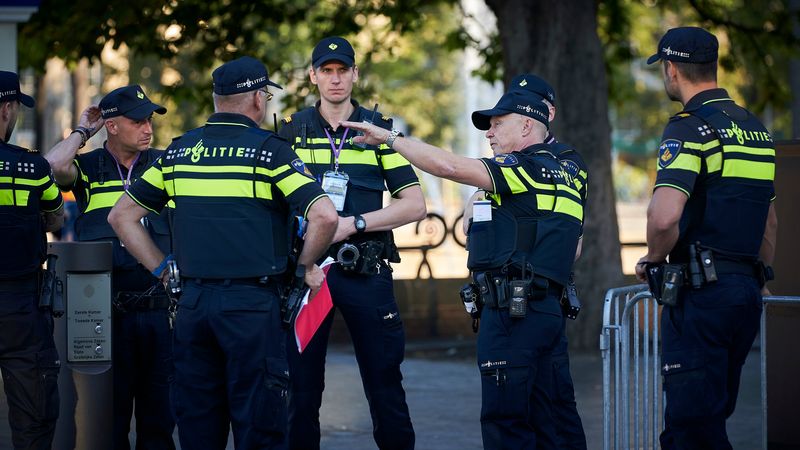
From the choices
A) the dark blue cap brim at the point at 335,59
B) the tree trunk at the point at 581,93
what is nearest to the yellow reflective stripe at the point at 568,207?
the dark blue cap brim at the point at 335,59

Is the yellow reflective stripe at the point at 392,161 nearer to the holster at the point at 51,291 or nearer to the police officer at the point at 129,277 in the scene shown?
the police officer at the point at 129,277

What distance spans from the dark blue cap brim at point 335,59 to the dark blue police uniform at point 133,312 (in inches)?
47.2

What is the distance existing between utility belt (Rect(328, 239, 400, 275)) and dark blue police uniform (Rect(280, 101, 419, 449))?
11 millimetres

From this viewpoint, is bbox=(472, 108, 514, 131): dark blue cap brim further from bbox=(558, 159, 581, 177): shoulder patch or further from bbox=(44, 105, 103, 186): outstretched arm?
bbox=(44, 105, 103, 186): outstretched arm

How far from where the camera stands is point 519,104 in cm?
621

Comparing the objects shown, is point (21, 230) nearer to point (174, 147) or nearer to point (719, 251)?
Result: point (174, 147)

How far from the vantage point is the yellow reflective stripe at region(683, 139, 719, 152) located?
5.82 meters

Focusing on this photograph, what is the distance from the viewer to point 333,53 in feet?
22.8

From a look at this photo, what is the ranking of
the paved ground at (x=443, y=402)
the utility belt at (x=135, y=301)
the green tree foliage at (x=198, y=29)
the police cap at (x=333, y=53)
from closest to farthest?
the police cap at (x=333, y=53), the utility belt at (x=135, y=301), the paved ground at (x=443, y=402), the green tree foliage at (x=198, y=29)

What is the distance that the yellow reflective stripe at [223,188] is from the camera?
5.71m

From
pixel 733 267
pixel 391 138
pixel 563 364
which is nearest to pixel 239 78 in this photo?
pixel 391 138

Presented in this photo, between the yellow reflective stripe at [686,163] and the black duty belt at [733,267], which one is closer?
the yellow reflective stripe at [686,163]

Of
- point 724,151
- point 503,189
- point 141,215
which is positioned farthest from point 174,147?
point 724,151

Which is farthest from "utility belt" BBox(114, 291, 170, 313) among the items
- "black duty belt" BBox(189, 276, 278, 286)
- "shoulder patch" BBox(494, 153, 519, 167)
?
"shoulder patch" BBox(494, 153, 519, 167)
